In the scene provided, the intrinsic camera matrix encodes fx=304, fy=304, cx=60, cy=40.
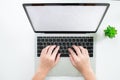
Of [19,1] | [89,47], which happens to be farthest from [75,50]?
[19,1]

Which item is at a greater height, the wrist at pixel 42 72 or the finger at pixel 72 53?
the finger at pixel 72 53

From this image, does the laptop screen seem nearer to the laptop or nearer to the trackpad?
the laptop

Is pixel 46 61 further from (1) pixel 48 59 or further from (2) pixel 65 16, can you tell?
(2) pixel 65 16

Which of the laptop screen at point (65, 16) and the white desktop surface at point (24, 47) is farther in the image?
the white desktop surface at point (24, 47)

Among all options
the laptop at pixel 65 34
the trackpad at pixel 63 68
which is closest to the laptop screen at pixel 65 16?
the laptop at pixel 65 34

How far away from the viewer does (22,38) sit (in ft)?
3.41

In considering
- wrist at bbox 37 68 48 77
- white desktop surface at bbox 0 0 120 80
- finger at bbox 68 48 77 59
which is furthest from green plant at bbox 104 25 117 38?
wrist at bbox 37 68 48 77

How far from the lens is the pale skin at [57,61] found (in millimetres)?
974

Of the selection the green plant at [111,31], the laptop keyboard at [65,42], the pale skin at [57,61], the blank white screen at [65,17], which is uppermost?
the blank white screen at [65,17]

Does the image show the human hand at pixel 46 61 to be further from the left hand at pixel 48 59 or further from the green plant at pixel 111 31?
the green plant at pixel 111 31

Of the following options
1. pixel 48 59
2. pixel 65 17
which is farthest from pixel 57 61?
pixel 65 17

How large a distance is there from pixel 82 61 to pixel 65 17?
152 mm

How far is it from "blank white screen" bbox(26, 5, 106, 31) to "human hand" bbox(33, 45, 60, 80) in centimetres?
8

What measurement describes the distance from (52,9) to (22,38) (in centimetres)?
17
